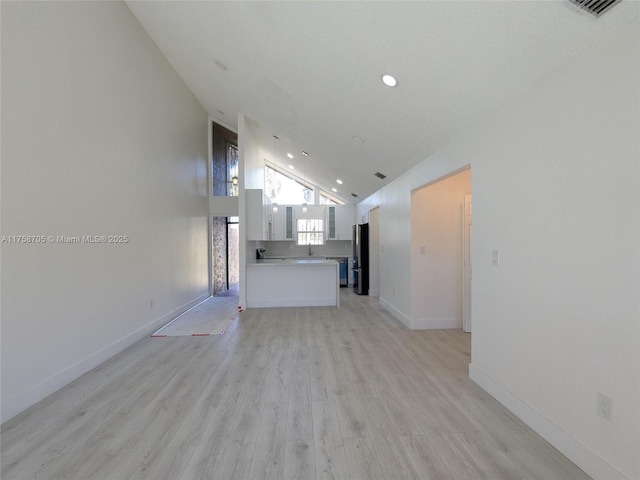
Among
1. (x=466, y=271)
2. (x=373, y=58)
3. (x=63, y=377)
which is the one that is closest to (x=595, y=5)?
(x=373, y=58)

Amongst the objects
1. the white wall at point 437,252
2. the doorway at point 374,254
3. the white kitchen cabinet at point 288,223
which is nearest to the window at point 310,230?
the white kitchen cabinet at point 288,223

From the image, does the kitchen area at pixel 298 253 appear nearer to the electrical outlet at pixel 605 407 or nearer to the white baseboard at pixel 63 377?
the white baseboard at pixel 63 377

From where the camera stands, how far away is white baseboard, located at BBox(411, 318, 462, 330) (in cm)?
429

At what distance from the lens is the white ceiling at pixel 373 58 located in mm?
1740

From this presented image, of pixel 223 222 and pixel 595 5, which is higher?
pixel 595 5

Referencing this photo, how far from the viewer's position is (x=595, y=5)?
142 cm

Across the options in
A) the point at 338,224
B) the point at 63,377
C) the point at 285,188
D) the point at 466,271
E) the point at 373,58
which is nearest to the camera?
the point at 373,58

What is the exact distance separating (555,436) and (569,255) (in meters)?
1.14

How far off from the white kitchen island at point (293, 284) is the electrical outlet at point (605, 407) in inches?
175

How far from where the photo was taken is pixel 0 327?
207 cm

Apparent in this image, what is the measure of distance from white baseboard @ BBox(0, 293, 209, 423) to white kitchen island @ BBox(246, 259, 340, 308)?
2035 mm

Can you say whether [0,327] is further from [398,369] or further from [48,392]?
[398,369]

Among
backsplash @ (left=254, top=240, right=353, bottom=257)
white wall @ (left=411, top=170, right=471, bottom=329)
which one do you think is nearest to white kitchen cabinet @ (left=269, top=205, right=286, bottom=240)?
backsplash @ (left=254, top=240, right=353, bottom=257)

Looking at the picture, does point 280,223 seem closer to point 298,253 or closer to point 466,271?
point 298,253
